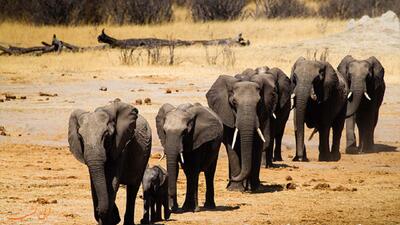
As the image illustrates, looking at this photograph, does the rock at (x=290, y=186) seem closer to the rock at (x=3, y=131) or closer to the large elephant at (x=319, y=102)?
the large elephant at (x=319, y=102)

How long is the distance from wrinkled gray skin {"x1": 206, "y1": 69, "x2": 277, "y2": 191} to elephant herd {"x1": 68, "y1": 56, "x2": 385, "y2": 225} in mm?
13

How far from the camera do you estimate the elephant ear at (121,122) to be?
1088 centimetres

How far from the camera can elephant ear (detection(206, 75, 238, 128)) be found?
1519 cm

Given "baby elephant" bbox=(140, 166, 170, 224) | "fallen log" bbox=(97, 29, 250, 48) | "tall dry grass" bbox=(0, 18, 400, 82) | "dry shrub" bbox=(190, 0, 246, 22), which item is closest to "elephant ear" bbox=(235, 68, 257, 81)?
"baby elephant" bbox=(140, 166, 170, 224)

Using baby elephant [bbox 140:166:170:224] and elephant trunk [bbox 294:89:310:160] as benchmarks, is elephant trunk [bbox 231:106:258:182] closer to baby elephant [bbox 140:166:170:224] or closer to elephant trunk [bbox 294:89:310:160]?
baby elephant [bbox 140:166:170:224]

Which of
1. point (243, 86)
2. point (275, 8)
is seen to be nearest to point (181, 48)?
point (275, 8)

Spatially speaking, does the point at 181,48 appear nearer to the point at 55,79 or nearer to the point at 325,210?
the point at 55,79

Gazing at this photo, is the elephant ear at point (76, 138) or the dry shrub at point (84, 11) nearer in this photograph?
the elephant ear at point (76, 138)

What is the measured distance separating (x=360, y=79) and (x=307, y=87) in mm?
2411

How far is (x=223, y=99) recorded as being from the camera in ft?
50.4

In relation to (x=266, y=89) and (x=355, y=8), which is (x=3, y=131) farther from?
(x=355, y=8)

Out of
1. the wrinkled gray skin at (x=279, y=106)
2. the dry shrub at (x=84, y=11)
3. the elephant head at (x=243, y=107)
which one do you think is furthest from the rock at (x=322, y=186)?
the dry shrub at (x=84, y=11)

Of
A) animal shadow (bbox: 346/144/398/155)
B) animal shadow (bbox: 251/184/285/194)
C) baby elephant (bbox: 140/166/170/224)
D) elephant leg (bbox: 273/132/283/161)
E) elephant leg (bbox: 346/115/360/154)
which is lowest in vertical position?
animal shadow (bbox: 346/144/398/155)

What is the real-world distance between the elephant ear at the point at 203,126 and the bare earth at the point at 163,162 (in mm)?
855
